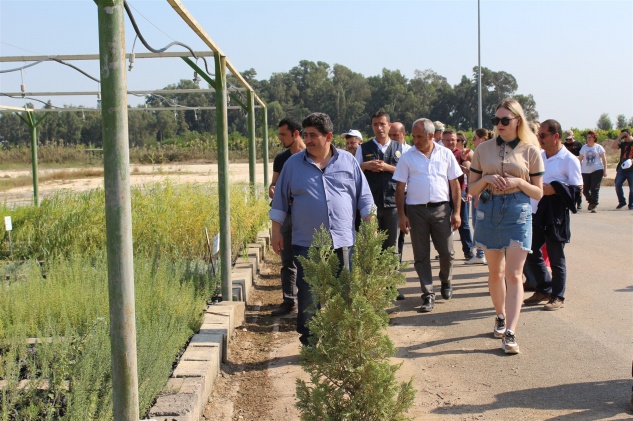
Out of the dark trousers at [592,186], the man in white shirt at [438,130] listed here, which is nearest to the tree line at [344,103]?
the dark trousers at [592,186]

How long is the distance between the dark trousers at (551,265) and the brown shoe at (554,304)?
34mm

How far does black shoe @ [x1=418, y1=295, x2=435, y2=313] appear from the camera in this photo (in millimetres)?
7340

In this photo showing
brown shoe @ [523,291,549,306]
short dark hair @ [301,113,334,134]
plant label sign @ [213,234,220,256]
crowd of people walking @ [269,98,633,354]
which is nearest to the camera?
short dark hair @ [301,113,334,134]

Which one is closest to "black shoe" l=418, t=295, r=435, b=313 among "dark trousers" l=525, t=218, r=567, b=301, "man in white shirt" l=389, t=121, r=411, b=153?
"dark trousers" l=525, t=218, r=567, b=301

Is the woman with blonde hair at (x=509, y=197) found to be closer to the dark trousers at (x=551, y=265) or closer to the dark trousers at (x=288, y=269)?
the dark trousers at (x=551, y=265)

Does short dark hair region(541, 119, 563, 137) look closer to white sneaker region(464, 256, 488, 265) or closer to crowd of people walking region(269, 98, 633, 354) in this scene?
crowd of people walking region(269, 98, 633, 354)

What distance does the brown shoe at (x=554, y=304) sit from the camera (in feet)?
23.4

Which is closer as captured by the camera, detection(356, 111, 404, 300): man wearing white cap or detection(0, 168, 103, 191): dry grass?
detection(356, 111, 404, 300): man wearing white cap

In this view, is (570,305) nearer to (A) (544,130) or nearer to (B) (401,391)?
(A) (544,130)

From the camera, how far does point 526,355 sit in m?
5.73

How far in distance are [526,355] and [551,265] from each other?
5.68 feet

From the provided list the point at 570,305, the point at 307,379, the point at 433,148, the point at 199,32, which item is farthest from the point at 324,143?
the point at 570,305

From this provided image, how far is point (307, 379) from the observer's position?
211 inches

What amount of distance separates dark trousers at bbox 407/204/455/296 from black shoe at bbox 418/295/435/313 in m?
0.04
